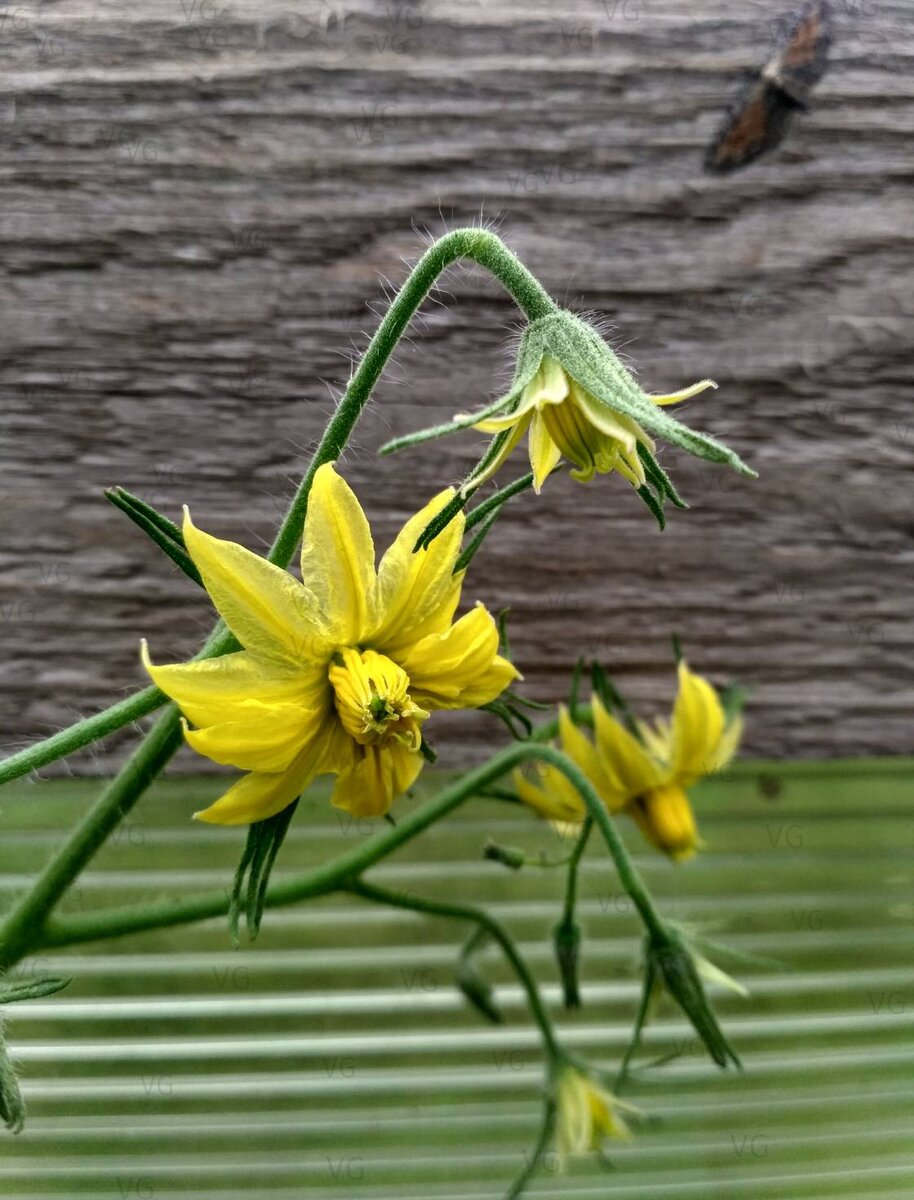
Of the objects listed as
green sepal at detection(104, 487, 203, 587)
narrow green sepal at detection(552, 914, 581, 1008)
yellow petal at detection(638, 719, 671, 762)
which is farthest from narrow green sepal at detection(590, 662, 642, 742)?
green sepal at detection(104, 487, 203, 587)

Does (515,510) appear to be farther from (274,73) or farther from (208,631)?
(274,73)

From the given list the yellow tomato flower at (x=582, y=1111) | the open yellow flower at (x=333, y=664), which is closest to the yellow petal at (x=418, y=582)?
the open yellow flower at (x=333, y=664)

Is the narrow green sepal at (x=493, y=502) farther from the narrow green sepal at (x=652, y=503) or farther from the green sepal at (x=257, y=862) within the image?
the green sepal at (x=257, y=862)

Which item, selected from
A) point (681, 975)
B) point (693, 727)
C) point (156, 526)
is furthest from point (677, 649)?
point (156, 526)

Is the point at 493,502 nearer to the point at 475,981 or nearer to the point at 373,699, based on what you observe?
the point at 373,699

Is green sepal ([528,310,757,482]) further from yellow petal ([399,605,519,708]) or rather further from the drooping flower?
yellow petal ([399,605,519,708])

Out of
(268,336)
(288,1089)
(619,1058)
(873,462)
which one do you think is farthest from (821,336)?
(288,1089)
